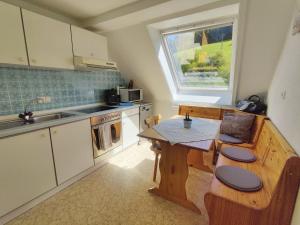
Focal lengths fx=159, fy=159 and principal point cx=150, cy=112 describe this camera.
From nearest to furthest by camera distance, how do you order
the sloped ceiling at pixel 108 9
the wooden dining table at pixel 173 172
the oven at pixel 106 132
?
1. the wooden dining table at pixel 173 172
2. the sloped ceiling at pixel 108 9
3. the oven at pixel 106 132

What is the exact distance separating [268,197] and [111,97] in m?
2.76

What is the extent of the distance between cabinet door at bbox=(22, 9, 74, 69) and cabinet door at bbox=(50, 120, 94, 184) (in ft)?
2.75

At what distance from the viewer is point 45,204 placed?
1804mm

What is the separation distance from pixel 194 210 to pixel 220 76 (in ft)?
7.47

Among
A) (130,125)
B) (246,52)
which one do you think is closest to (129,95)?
(130,125)

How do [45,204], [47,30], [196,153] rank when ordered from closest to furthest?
[45,204] < [47,30] < [196,153]

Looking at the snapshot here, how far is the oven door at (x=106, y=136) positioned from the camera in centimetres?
241

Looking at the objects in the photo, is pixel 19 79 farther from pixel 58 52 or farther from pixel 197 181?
pixel 197 181

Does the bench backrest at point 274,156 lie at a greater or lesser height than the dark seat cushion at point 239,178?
greater

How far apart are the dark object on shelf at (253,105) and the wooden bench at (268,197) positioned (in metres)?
0.97

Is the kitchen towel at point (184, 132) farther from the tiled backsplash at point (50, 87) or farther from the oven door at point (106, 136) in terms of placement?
the tiled backsplash at point (50, 87)

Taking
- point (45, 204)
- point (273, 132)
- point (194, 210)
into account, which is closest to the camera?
point (273, 132)

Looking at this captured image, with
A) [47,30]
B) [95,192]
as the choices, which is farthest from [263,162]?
[47,30]

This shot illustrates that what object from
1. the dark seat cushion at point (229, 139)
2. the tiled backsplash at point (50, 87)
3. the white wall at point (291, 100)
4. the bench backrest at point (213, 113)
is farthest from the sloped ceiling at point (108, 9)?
the dark seat cushion at point (229, 139)
